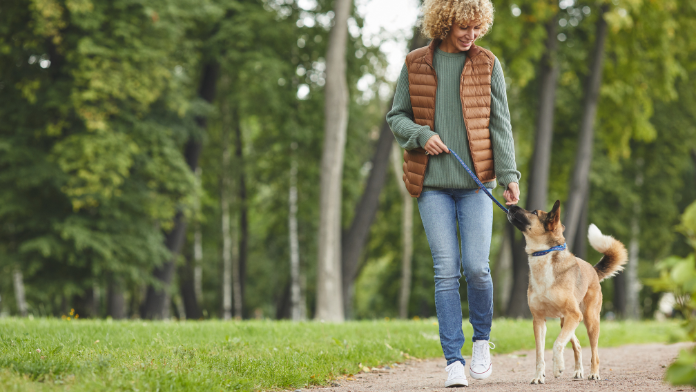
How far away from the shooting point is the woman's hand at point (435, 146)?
13.9 feet

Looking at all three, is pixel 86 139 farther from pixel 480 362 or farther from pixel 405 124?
pixel 480 362

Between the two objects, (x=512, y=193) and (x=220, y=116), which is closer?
(x=512, y=193)

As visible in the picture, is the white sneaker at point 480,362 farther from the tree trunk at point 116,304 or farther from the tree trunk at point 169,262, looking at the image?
the tree trunk at point 116,304

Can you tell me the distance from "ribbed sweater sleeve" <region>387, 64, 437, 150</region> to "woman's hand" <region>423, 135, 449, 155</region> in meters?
0.03

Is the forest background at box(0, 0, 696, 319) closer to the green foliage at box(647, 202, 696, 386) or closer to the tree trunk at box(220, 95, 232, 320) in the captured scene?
the tree trunk at box(220, 95, 232, 320)

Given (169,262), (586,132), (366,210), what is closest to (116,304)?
(169,262)

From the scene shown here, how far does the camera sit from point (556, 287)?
14.6ft

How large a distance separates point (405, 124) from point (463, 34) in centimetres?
71

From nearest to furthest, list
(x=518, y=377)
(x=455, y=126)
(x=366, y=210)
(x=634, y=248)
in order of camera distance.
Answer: (x=455, y=126) < (x=518, y=377) < (x=366, y=210) < (x=634, y=248)

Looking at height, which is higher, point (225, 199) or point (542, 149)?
point (542, 149)

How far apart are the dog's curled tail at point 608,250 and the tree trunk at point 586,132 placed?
9.92 meters

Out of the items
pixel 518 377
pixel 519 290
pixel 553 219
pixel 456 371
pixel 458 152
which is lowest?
pixel 519 290

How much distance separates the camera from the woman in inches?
170

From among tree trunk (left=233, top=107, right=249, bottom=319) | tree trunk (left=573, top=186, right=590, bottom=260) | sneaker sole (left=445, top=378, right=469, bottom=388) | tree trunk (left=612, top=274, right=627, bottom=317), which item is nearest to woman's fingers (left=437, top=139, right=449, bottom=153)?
sneaker sole (left=445, top=378, right=469, bottom=388)
